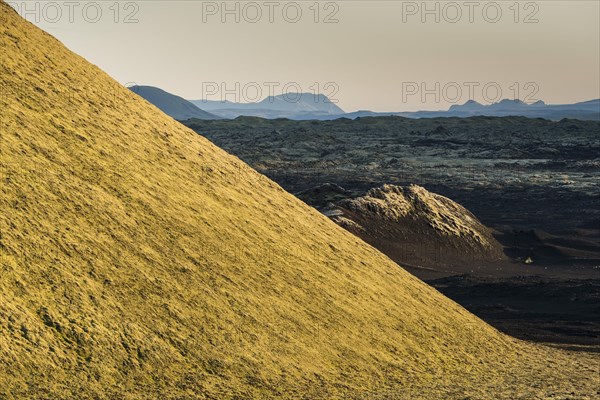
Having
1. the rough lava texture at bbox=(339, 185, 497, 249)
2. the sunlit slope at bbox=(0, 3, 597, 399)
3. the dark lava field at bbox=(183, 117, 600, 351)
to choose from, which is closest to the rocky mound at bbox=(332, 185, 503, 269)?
the rough lava texture at bbox=(339, 185, 497, 249)

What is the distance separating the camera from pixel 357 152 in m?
120

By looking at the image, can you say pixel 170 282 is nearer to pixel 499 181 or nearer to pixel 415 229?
pixel 415 229

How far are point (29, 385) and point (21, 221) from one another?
3628mm

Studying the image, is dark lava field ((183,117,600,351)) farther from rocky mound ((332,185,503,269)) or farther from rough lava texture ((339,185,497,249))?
rough lava texture ((339,185,497,249))

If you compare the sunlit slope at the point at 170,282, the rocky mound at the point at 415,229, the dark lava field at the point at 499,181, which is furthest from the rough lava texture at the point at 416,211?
the sunlit slope at the point at 170,282

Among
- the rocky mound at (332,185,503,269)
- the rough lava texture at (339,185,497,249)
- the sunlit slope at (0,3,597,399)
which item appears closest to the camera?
the sunlit slope at (0,3,597,399)

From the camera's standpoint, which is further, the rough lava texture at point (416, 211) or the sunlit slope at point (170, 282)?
the rough lava texture at point (416, 211)

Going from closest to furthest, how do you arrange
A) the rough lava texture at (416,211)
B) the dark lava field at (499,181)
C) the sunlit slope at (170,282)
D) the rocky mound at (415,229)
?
1. the sunlit slope at (170,282)
2. the dark lava field at (499,181)
3. the rocky mound at (415,229)
4. the rough lava texture at (416,211)

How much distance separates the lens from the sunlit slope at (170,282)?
529 inches

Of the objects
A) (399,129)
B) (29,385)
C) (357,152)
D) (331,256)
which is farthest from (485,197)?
(399,129)

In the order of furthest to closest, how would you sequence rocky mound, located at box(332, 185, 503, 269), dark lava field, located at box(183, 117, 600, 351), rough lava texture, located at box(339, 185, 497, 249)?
rough lava texture, located at box(339, 185, 497, 249), rocky mound, located at box(332, 185, 503, 269), dark lava field, located at box(183, 117, 600, 351)

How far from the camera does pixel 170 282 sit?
50.7ft

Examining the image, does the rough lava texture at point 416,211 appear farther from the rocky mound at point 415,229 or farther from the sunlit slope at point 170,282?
the sunlit slope at point 170,282

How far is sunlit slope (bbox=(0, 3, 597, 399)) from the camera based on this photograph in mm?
13445
